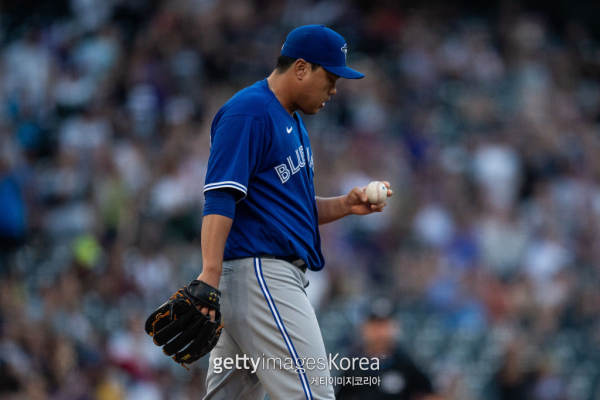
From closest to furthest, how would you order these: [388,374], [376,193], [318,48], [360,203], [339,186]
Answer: [318,48], [376,193], [360,203], [388,374], [339,186]

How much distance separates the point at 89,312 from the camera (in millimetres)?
6676

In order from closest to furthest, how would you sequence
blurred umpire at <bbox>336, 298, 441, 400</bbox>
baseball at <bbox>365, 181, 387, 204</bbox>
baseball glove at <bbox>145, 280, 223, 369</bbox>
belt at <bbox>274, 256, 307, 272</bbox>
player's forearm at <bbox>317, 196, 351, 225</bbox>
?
baseball glove at <bbox>145, 280, 223, 369</bbox> → belt at <bbox>274, 256, 307, 272</bbox> → baseball at <bbox>365, 181, 387, 204</bbox> → player's forearm at <bbox>317, 196, 351, 225</bbox> → blurred umpire at <bbox>336, 298, 441, 400</bbox>

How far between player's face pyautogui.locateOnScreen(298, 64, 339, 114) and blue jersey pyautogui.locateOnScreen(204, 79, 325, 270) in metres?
0.10

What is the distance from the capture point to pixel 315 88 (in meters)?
3.20

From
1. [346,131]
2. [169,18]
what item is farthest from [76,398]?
[169,18]

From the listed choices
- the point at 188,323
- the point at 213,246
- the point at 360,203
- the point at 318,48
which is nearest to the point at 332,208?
the point at 360,203

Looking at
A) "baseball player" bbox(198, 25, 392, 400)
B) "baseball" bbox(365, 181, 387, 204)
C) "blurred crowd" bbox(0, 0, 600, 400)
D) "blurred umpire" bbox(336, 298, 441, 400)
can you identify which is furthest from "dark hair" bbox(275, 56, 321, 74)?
"blurred crowd" bbox(0, 0, 600, 400)

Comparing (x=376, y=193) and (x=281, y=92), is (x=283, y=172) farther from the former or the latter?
(x=376, y=193)

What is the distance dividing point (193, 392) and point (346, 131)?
3.99m

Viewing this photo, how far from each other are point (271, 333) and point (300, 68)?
1092 mm

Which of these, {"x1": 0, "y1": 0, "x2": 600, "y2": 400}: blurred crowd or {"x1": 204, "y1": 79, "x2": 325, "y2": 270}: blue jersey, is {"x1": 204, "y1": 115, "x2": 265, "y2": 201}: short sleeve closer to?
{"x1": 204, "y1": 79, "x2": 325, "y2": 270}: blue jersey

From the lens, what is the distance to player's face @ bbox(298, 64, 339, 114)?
3.19 metres

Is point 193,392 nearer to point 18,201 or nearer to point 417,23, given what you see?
point 18,201

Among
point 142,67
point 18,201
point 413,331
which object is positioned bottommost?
point 413,331
